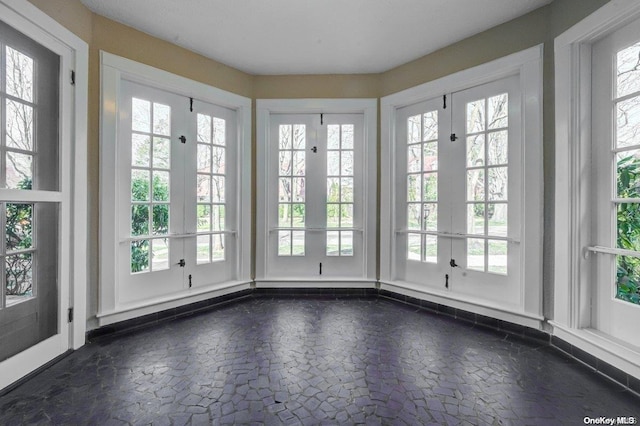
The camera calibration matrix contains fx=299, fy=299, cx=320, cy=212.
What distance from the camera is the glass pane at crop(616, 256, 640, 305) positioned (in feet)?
5.85

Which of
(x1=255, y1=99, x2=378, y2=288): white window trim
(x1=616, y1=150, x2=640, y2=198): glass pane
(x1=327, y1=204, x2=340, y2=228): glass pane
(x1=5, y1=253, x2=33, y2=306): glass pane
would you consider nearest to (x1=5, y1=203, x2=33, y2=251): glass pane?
(x1=5, y1=253, x2=33, y2=306): glass pane

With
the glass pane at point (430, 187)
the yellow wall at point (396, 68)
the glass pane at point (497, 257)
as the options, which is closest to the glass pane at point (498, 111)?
the yellow wall at point (396, 68)

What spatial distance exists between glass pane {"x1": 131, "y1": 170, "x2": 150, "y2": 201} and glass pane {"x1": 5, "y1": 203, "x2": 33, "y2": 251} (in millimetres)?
756

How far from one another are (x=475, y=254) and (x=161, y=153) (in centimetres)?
302

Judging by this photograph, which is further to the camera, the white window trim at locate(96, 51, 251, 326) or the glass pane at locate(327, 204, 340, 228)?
the glass pane at locate(327, 204, 340, 228)

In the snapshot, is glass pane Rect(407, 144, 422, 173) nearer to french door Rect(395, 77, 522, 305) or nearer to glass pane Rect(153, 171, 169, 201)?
french door Rect(395, 77, 522, 305)

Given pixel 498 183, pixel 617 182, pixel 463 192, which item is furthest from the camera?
pixel 463 192

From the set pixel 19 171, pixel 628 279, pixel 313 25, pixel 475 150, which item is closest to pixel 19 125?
pixel 19 171

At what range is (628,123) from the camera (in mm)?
1823

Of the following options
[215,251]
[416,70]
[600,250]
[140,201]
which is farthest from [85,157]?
[600,250]

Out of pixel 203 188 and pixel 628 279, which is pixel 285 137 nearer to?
pixel 203 188

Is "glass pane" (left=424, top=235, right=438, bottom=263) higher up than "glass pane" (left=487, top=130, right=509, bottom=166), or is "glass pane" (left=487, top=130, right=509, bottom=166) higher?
"glass pane" (left=487, top=130, right=509, bottom=166)

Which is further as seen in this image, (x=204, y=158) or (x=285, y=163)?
(x=285, y=163)

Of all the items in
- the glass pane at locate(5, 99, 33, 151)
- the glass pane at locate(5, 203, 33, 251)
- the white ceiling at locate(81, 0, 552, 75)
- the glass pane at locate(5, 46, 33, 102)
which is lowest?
the glass pane at locate(5, 203, 33, 251)
